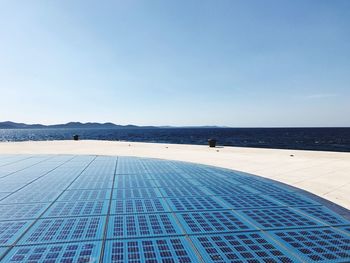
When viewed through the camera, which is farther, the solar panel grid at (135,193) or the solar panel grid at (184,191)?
the solar panel grid at (184,191)

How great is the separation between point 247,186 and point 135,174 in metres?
3.51

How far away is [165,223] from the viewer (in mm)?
4086

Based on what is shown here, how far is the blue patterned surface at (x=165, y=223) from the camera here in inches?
123

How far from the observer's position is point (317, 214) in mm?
4445

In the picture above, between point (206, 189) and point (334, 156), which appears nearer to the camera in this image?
point (206, 189)

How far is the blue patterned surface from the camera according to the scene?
3127 mm

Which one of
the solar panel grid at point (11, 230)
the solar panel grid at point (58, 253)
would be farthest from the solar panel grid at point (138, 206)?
the solar panel grid at point (11, 230)

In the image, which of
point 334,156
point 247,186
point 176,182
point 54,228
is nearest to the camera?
point 54,228

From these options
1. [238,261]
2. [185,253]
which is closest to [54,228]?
[185,253]

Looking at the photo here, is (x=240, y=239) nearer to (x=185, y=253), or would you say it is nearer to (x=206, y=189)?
(x=185, y=253)

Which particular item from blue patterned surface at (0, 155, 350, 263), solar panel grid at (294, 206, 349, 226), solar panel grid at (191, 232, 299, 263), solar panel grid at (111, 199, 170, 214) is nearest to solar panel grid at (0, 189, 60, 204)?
blue patterned surface at (0, 155, 350, 263)

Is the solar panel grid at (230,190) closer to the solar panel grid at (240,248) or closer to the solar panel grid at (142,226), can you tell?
the solar panel grid at (142,226)

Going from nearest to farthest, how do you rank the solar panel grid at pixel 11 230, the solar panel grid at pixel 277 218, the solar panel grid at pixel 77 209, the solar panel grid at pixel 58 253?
the solar panel grid at pixel 58 253 → the solar panel grid at pixel 11 230 → the solar panel grid at pixel 277 218 → the solar panel grid at pixel 77 209

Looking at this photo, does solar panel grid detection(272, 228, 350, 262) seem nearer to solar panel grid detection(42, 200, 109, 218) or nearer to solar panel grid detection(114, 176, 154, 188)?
solar panel grid detection(42, 200, 109, 218)
